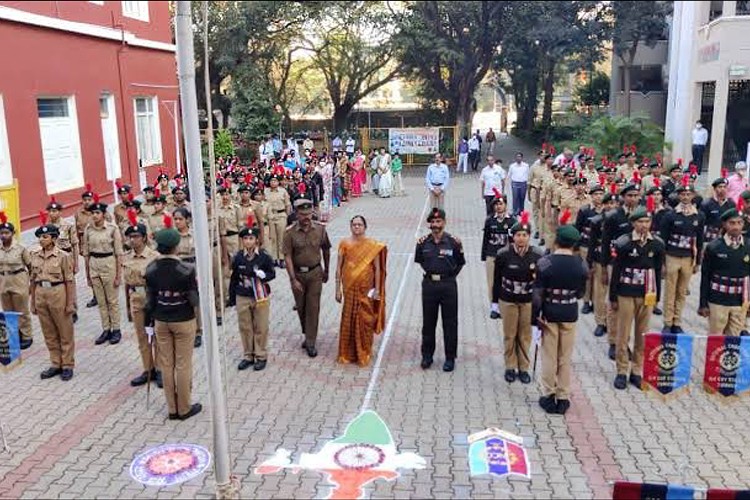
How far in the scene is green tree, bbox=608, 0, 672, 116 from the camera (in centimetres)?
241

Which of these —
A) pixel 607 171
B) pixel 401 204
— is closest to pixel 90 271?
→ pixel 607 171

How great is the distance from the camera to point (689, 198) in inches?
313

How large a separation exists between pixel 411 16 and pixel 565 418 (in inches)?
159

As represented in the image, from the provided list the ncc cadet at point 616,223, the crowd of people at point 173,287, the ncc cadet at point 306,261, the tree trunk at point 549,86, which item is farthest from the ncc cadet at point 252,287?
the ncc cadet at point 616,223

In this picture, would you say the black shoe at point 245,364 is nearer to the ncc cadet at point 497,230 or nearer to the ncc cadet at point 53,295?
the ncc cadet at point 53,295

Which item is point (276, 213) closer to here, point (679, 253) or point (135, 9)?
point (679, 253)

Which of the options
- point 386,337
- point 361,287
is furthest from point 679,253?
point 361,287

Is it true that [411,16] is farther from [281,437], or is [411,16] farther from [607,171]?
[607,171]

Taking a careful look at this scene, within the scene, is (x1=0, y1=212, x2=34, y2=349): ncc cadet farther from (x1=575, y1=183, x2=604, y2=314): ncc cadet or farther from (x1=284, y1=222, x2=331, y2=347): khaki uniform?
(x1=575, y1=183, x2=604, y2=314): ncc cadet

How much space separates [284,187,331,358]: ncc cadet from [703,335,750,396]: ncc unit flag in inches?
151

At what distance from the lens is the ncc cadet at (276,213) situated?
11688 millimetres

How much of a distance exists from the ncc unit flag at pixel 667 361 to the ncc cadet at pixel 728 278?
1.61 metres

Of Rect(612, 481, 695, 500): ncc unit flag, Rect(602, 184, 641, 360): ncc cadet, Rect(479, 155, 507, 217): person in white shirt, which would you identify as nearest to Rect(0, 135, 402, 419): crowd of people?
Rect(602, 184, 641, 360): ncc cadet

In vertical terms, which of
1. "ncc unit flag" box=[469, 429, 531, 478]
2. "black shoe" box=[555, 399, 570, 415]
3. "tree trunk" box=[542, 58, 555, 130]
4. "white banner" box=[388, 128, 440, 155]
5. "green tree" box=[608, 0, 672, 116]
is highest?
"green tree" box=[608, 0, 672, 116]
